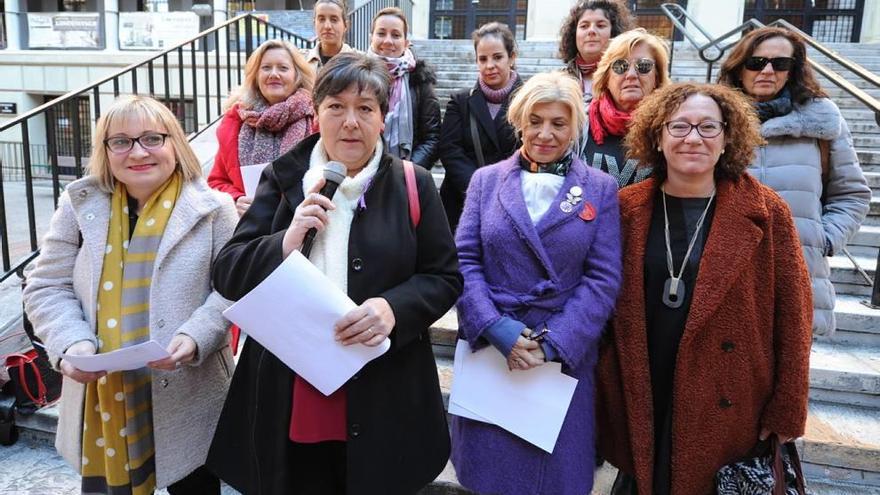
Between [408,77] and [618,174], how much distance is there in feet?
5.50

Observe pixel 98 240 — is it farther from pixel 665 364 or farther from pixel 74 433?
pixel 665 364

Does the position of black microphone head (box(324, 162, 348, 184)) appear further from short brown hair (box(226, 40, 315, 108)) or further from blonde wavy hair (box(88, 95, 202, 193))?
short brown hair (box(226, 40, 315, 108))

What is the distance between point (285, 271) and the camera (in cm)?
154

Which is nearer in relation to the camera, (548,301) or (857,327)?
(548,301)

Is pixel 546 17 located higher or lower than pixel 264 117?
higher

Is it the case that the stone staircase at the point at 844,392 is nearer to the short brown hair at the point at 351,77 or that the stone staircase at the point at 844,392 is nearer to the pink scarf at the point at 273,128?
the pink scarf at the point at 273,128

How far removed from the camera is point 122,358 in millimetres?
1728

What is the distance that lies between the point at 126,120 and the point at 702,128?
203cm

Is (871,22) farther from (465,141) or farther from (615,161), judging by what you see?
(615,161)

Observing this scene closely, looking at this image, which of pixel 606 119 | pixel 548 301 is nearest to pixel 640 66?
pixel 606 119

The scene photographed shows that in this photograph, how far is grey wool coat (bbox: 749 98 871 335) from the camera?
245cm

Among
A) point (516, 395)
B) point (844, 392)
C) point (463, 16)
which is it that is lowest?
point (844, 392)

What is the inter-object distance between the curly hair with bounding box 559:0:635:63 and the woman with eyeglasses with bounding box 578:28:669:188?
863 mm

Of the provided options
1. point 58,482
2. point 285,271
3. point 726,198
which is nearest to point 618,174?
point 726,198
